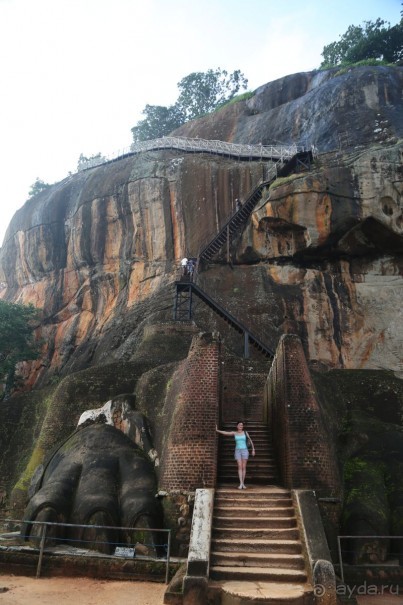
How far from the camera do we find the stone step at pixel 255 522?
818 cm

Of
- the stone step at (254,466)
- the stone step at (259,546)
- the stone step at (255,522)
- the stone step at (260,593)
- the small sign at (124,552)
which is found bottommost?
the stone step at (260,593)

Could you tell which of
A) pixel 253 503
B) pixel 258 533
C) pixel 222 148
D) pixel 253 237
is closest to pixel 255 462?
pixel 253 503

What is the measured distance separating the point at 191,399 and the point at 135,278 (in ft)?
64.6

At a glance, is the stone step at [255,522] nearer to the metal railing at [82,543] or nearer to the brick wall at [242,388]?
the metal railing at [82,543]

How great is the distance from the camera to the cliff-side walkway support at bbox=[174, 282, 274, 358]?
63.7 feet

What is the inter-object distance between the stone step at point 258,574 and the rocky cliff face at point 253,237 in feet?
47.0

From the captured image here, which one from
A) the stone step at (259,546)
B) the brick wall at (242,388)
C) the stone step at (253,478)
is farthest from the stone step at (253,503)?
the brick wall at (242,388)

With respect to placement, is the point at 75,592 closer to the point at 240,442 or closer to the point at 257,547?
the point at 257,547

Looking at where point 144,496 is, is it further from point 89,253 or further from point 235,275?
point 89,253

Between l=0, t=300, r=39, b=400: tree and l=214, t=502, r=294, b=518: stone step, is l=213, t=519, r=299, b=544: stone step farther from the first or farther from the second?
l=0, t=300, r=39, b=400: tree

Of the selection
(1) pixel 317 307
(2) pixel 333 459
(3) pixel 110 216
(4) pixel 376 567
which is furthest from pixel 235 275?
(4) pixel 376 567

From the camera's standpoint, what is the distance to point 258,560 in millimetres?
7430

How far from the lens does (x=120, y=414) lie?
1263 cm

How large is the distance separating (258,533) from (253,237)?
1954 cm
